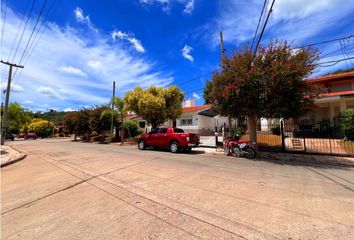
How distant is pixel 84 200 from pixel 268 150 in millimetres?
12321

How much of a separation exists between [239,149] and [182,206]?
8.74 meters

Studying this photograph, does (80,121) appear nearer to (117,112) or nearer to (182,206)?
(117,112)

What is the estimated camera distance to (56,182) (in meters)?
7.29

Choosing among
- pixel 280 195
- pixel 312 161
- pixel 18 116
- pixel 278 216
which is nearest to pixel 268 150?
pixel 312 161

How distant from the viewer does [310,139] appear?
16.8 metres

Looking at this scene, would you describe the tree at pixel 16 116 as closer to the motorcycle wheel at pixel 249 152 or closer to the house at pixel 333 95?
the motorcycle wheel at pixel 249 152

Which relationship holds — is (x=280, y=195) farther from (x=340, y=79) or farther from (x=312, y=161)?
(x=340, y=79)

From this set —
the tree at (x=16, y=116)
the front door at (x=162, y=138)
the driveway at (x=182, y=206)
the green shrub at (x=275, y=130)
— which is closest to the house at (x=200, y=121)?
the green shrub at (x=275, y=130)

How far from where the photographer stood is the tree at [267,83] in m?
10.4

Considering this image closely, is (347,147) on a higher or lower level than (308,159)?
higher

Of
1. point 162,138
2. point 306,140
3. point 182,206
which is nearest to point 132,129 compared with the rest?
point 162,138

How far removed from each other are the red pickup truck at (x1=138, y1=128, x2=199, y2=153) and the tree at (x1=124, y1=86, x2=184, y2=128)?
211 inches

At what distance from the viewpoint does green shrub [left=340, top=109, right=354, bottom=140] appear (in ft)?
48.0

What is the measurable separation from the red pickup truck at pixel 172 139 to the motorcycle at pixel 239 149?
2523mm
